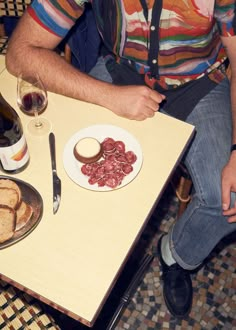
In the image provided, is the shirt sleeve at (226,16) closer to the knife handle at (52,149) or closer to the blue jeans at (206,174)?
the blue jeans at (206,174)

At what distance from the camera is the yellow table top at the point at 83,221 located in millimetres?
1120

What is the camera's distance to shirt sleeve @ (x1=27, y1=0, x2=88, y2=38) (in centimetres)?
157

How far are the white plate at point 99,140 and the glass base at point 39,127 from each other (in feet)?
0.29

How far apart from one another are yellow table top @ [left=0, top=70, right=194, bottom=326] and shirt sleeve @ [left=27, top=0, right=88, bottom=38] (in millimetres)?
335

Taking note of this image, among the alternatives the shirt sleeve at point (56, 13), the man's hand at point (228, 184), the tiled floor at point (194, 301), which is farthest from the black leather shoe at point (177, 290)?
the shirt sleeve at point (56, 13)

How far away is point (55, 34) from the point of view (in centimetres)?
164

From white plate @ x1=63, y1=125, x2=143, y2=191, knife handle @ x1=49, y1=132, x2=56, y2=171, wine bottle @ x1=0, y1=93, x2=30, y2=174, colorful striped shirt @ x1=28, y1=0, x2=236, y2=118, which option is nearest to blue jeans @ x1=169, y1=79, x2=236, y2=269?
colorful striped shirt @ x1=28, y1=0, x2=236, y2=118

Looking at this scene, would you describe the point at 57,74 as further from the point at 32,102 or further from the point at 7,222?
the point at 7,222

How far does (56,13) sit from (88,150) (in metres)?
0.57

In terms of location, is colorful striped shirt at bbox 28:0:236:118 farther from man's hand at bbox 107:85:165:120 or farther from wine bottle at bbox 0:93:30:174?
wine bottle at bbox 0:93:30:174

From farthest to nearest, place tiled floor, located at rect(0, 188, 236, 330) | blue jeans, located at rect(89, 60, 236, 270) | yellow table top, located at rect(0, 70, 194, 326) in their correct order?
tiled floor, located at rect(0, 188, 236, 330) < blue jeans, located at rect(89, 60, 236, 270) < yellow table top, located at rect(0, 70, 194, 326)

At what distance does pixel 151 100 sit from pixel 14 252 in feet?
2.17

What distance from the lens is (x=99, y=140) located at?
4.53 feet

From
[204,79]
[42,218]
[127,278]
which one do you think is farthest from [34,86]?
[127,278]
